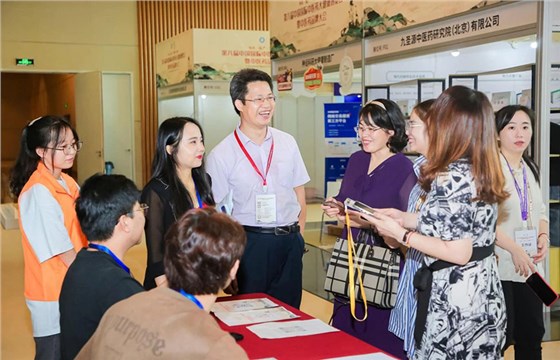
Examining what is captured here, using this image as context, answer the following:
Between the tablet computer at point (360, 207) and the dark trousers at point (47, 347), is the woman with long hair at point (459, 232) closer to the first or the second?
the tablet computer at point (360, 207)

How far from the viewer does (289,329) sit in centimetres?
238

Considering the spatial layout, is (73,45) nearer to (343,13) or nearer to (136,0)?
(136,0)

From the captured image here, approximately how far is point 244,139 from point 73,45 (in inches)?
437

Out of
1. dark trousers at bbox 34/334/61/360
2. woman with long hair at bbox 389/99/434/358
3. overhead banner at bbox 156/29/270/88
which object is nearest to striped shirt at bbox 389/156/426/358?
woman with long hair at bbox 389/99/434/358

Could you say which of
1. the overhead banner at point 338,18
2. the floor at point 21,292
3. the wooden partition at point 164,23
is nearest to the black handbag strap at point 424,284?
the floor at point 21,292

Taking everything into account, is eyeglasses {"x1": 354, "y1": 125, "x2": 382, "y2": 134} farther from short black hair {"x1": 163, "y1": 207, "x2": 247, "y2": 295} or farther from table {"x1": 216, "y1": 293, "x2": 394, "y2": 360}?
short black hair {"x1": 163, "y1": 207, "x2": 247, "y2": 295}

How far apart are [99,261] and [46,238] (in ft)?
2.97

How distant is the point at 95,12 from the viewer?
13.8 m

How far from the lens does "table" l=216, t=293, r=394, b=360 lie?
6.88 feet

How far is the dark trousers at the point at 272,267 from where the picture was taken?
139 inches

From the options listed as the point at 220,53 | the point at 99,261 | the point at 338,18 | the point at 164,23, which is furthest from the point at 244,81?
the point at 164,23

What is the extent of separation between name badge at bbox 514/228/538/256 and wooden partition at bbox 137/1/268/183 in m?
11.4

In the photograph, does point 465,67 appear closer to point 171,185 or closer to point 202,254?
point 171,185

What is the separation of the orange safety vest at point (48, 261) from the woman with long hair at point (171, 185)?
1.07ft
